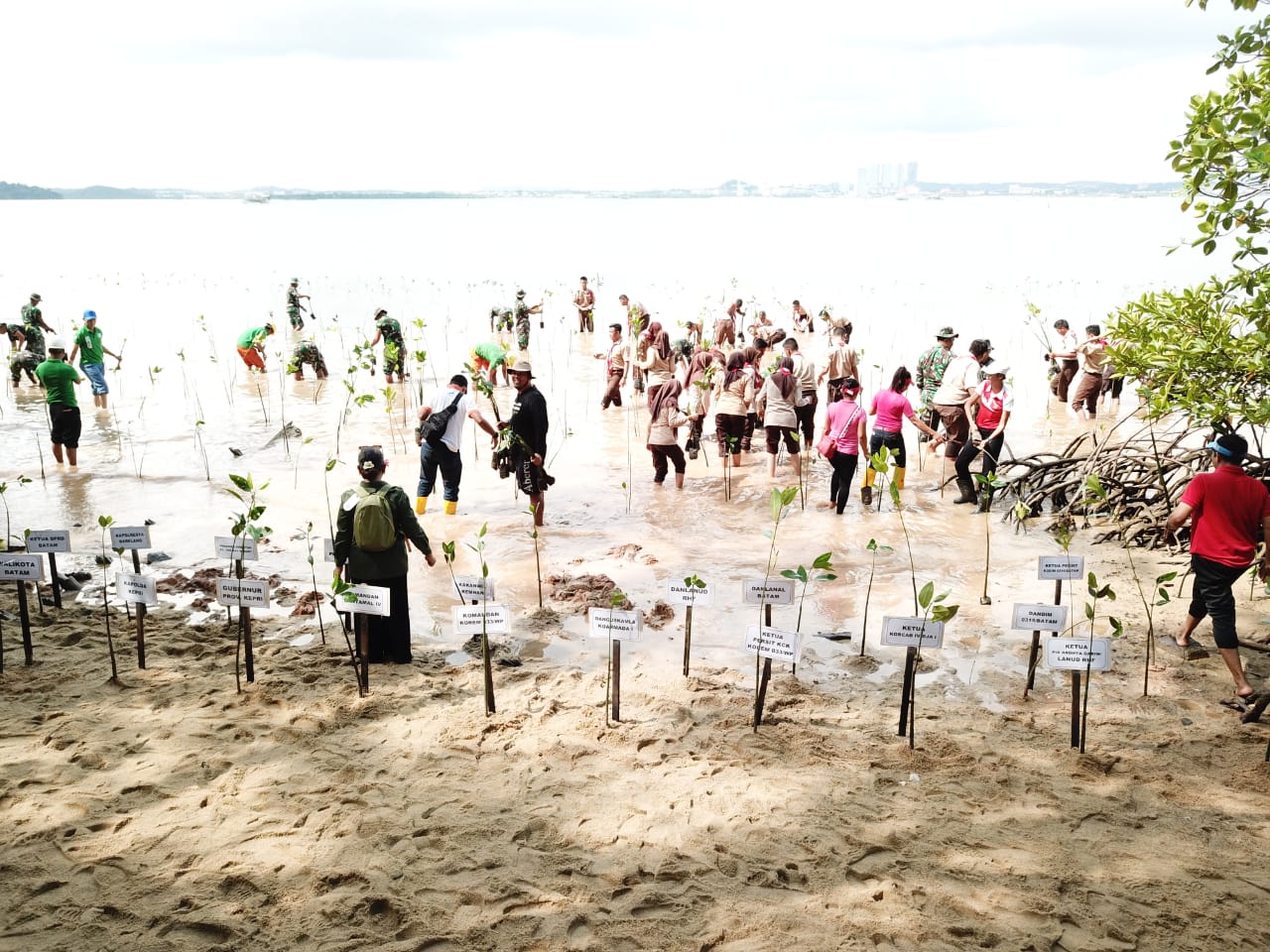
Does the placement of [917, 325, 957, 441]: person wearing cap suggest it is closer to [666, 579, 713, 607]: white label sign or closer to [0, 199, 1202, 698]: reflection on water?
[0, 199, 1202, 698]: reflection on water

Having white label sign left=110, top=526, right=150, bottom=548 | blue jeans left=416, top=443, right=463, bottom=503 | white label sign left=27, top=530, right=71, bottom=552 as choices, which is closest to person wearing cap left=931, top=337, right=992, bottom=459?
blue jeans left=416, top=443, right=463, bottom=503

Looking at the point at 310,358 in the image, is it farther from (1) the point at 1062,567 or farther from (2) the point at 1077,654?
(2) the point at 1077,654

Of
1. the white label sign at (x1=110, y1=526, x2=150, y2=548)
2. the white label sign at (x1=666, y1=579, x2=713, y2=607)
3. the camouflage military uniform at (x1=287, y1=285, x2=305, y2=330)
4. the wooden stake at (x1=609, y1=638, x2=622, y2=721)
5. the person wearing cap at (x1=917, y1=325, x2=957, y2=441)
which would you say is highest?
the camouflage military uniform at (x1=287, y1=285, x2=305, y2=330)

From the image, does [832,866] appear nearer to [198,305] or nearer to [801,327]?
[801,327]

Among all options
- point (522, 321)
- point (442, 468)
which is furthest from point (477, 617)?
point (522, 321)

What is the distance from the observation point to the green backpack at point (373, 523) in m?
5.61

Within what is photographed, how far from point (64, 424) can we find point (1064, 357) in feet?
46.6

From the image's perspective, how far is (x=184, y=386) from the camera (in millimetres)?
16141

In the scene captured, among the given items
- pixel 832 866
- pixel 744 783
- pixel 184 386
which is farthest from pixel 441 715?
pixel 184 386

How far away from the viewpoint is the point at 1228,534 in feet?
17.8

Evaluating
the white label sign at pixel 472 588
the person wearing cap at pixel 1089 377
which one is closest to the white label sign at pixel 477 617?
the white label sign at pixel 472 588

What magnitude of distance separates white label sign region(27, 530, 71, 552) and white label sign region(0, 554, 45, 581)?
Result: 0.88ft

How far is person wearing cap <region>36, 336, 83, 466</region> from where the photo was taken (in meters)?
10.5

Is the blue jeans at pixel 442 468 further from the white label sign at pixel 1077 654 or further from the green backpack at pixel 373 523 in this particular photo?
the white label sign at pixel 1077 654
